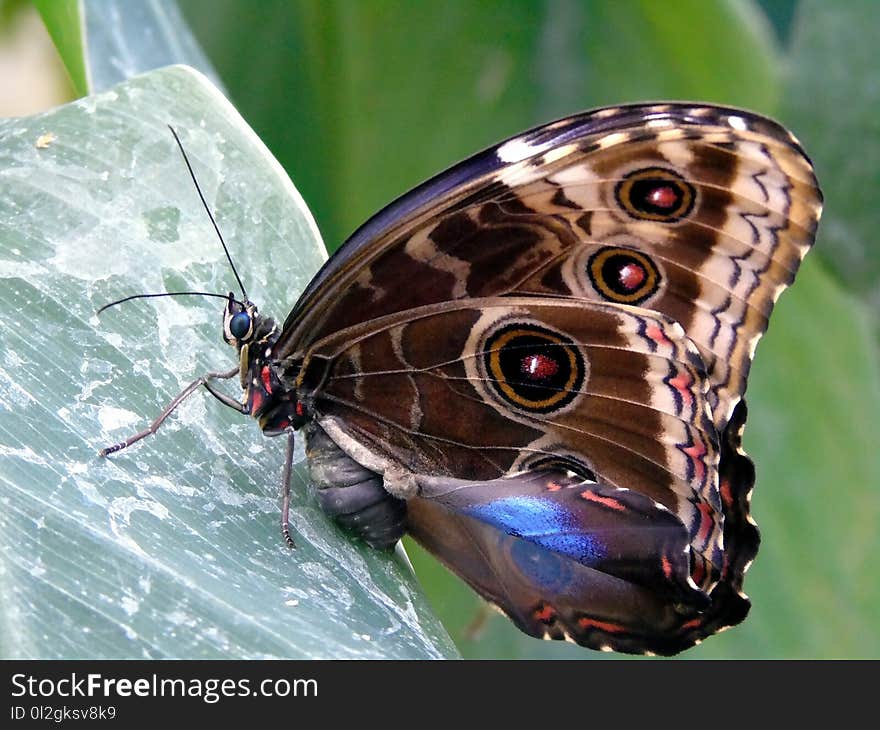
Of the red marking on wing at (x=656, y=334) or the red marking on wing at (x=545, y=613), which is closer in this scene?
the red marking on wing at (x=656, y=334)

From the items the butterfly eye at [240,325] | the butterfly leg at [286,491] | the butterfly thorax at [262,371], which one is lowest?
the butterfly leg at [286,491]

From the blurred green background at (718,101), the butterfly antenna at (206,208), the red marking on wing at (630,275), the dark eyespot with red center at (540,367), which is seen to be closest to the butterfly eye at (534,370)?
the dark eyespot with red center at (540,367)

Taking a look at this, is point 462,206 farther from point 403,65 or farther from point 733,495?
point 403,65

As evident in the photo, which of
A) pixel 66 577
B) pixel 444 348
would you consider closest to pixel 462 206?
pixel 444 348

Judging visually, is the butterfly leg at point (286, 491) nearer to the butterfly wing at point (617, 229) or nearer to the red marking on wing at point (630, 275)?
the butterfly wing at point (617, 229)

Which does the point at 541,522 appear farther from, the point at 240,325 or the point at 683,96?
the point at 683,96

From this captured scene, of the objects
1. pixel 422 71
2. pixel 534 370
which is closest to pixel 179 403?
pixel 534 370

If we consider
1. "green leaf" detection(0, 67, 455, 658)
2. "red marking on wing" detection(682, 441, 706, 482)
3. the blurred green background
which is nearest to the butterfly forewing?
"red marking on wing" detection(682, 441, 706, 482)

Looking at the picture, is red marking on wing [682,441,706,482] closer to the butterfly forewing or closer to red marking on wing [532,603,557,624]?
the butterfly forewing
